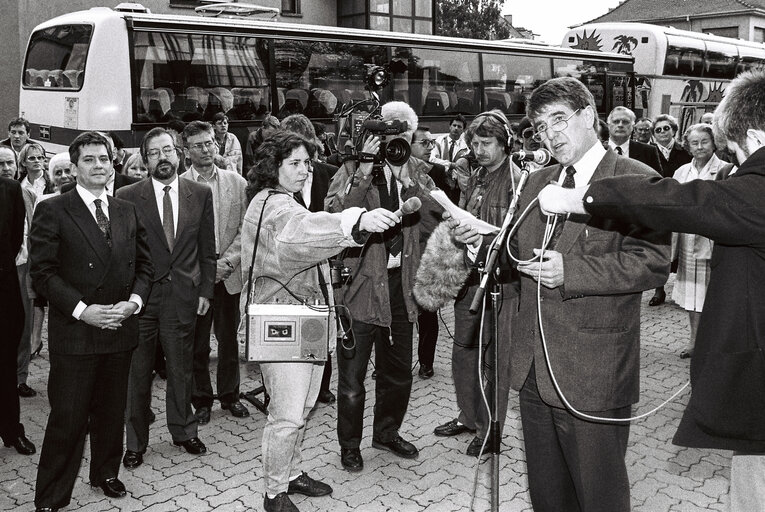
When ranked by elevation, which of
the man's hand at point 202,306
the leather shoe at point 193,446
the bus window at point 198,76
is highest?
the bus window at point 198,76

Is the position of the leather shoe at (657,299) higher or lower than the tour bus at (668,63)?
lower

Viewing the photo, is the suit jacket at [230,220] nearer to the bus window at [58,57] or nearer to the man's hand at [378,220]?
the man's hand at [378,220]

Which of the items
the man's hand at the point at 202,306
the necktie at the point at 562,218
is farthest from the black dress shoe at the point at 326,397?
the necktie at the point at 562,218

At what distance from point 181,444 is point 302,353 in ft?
6.32

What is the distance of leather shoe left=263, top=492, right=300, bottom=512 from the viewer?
426 cm

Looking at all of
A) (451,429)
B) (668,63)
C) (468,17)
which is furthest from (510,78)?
(468,17)

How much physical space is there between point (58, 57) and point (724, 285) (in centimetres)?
1217

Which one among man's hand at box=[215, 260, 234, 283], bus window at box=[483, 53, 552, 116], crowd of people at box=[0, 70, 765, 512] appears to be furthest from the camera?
bus window at box=[483, 53, 552, 116]

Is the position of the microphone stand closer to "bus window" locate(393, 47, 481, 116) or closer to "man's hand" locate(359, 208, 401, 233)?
"man's hand" locate(359, 208, 401, 233)

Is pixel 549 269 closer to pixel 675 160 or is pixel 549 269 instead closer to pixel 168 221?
pixel 168 221

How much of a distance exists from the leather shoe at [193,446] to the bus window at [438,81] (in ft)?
34.3

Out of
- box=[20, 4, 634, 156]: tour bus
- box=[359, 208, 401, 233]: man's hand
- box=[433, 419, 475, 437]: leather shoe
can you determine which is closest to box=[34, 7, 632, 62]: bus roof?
box=[20, 4, 634, 156]: tour bus

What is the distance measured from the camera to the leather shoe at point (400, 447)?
5.25m

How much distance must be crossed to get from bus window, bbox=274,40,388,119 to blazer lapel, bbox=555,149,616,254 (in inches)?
401
